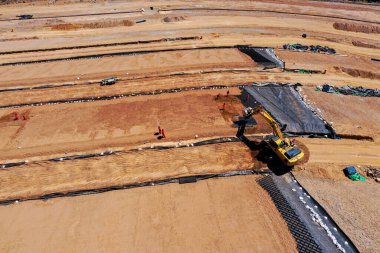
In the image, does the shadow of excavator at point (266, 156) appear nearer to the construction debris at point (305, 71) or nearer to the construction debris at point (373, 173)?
the construction debris at point (373, 173)

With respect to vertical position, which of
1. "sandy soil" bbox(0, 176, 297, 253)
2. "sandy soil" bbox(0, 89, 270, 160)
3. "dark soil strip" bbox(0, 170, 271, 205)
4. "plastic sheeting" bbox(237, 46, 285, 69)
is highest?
"plastic sheeting" bbox(237, 46, 285, 69)

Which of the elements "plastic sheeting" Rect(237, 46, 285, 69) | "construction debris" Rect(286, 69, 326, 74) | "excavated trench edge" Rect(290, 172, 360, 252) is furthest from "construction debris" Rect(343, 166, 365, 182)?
"plastic sheeting" Rect(237, 46, 285, 69)

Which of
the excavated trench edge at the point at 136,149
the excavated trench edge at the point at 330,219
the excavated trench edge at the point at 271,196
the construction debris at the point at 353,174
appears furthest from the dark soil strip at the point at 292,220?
the construction debris at the point at 353,174

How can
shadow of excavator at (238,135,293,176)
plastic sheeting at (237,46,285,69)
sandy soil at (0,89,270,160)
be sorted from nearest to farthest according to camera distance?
1. shadow of excavator at (238,135,293,176)
2. sandy soil at (0,89,270,160)
3. plastic sheeting at (237,46,285,69)

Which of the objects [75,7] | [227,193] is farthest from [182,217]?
[75,7]

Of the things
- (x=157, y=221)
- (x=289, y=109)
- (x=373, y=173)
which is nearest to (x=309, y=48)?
(x=289, y=109)

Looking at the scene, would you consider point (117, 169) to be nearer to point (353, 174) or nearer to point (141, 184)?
point (141, 184)

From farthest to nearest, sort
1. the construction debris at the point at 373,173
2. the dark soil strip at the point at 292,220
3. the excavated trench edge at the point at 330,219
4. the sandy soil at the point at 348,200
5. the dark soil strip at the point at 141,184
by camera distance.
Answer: the construction debris at the point at 373,173, the dark soil strip at the point at 141,184, the sandy soil at the point at 348,200, the dark soil strip at the point at 292,220, the excavated trench edge at the point at 330,219

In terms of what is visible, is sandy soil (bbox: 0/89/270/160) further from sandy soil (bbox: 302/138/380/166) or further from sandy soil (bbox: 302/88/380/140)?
sandy soil (bbox: 302/88/380/140)
